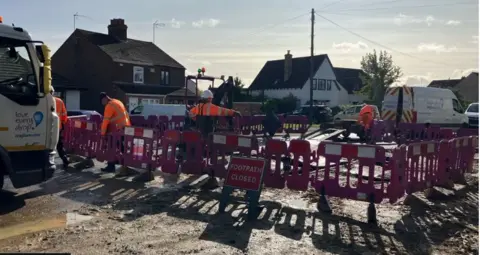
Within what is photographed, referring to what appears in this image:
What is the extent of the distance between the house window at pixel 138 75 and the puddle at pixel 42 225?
35.5m

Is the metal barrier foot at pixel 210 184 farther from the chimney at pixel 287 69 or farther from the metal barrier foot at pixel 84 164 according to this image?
the chimney at pixel 287 69

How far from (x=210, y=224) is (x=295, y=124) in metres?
15.8

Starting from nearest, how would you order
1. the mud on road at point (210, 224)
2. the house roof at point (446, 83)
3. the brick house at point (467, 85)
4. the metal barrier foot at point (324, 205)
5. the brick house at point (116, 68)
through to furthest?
the mud on road at point (210, 224) → the metal barrier foot at point (324, 205) → the brick house at point (116, 68) → the brick house at point (467, 85) → the house roof at point (446, 83)

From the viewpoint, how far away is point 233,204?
750 centimetres

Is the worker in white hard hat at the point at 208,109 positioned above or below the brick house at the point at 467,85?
below

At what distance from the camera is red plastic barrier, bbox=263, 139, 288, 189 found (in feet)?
25.3

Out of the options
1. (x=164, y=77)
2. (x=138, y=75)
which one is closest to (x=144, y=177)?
(x=138, y=75)

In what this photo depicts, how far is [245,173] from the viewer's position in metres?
7.06

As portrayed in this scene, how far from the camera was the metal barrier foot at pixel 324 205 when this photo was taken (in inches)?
281

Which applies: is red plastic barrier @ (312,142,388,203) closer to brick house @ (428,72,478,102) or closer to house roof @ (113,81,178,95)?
house roof @ (113,81,178,95)

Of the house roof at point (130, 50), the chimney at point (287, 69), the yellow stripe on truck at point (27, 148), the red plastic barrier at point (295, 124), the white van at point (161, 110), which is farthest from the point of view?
the chimney at point (287, 69)

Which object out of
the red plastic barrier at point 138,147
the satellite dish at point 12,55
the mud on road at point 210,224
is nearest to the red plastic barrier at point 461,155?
the mud on road at point 210,224

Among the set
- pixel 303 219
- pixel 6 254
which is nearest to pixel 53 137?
pixel 6 254

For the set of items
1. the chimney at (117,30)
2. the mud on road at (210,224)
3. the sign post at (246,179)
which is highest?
the chimney at (117,30)
